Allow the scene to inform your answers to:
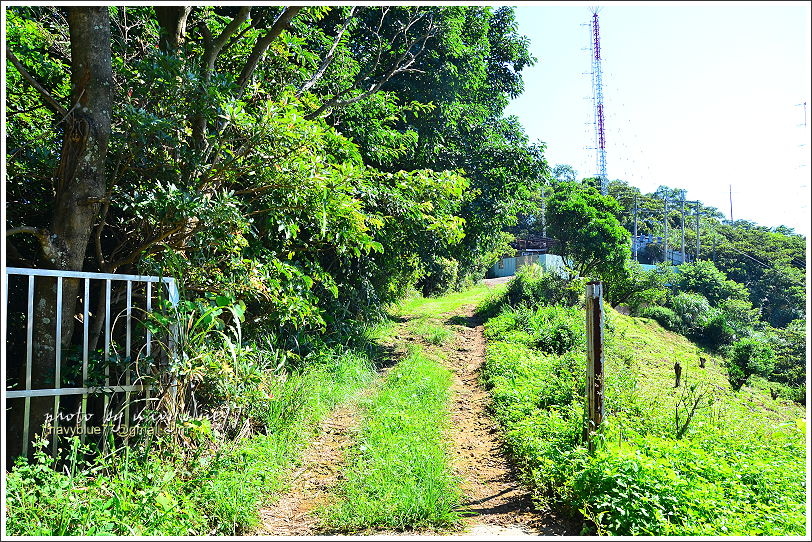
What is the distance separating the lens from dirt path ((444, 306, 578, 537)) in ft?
13.3

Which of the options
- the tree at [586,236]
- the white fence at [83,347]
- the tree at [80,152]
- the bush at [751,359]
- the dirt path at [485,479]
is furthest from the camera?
the tree at [586,236]

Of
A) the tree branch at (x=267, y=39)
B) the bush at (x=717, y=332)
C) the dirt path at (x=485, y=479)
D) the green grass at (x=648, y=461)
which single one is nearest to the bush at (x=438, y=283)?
the bush at (x=717, y=332)

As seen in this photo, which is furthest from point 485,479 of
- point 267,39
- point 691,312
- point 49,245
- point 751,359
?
point 691,312

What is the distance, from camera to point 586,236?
72.3 ft

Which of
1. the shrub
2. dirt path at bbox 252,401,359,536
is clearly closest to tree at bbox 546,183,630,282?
the shrub

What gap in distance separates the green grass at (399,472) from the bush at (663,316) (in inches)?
719

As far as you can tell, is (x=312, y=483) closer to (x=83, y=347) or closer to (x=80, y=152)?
(x=83, y=347)

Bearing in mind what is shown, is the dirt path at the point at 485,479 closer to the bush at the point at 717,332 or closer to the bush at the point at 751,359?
the bush at the point at 751,359

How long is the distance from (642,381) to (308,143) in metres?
7.74

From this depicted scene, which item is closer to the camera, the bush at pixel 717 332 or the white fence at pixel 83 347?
the white fence at pixel 83 347

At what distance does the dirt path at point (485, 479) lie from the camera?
405 centimetres

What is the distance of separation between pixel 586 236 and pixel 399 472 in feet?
62.0

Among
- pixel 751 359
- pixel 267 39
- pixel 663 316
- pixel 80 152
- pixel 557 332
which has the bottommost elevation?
pixel 751 359

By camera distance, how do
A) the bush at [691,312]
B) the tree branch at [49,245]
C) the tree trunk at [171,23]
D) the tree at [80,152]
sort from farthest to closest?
the bush at [691,312]
the tree trunk at [171,23]
the tree at [80,152]
the tree branch at [49,245]
